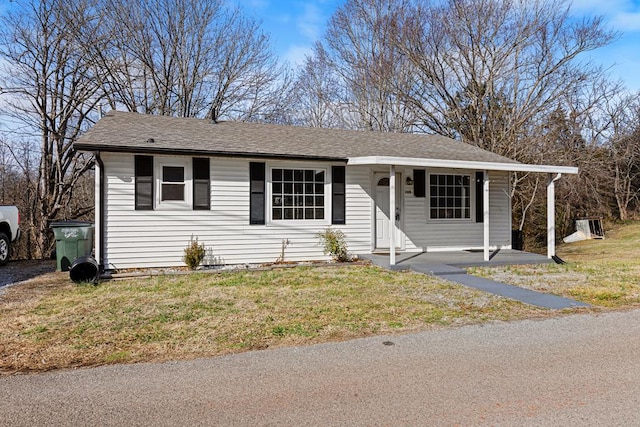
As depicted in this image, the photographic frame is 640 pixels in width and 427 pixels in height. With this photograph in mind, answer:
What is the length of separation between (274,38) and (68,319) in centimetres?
1817

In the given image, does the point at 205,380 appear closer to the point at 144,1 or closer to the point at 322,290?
the point at 322,290

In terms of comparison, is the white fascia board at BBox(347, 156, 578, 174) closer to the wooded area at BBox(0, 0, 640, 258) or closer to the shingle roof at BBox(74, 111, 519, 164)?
the shingle roof at BBox(74, 111, 519, 164)

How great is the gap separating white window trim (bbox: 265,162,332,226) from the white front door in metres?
1.47

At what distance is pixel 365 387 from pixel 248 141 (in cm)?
824

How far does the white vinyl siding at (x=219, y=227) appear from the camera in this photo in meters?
9.02

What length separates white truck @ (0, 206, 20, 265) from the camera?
10328mm

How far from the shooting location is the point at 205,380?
3.47 m

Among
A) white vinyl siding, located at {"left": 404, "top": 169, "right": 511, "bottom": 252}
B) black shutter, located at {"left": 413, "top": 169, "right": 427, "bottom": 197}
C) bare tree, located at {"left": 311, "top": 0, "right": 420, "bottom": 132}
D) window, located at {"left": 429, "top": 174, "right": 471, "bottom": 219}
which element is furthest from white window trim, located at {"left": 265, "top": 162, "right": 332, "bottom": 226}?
bare tree, located at {"left": 311, "top": 0, "right": 420, "bottom": 132}

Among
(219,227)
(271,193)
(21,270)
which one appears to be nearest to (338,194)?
(271,193)

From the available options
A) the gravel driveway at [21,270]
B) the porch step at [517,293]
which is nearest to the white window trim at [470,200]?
the porch step at [517,293]

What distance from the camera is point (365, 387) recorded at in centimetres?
333

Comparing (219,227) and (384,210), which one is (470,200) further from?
(219,227)

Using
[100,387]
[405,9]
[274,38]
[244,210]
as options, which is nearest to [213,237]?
[244,210]

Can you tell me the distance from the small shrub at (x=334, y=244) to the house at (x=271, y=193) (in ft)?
0.60
